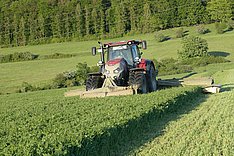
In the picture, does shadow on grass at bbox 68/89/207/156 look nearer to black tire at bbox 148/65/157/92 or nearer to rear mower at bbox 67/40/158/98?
rear mower at bbox 67/40/158/98

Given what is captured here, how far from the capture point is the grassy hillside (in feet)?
145

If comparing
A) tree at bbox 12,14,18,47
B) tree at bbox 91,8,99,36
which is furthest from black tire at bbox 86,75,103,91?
tree at bbox 12,14,18,47

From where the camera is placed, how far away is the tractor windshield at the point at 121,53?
16.1 metres

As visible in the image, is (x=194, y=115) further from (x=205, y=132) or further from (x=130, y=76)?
(x=130, y=76)

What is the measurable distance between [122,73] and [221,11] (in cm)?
5651

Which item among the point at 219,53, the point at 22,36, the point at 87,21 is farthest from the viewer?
the point at 87,21

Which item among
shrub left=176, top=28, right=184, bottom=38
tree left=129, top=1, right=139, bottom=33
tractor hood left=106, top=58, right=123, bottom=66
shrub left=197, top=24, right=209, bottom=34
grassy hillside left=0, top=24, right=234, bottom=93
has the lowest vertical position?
grassy hillside left=0, top=24, right=234, bottom=93

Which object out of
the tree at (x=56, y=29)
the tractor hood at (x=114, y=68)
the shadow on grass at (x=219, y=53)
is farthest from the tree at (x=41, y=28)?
the tractor hood at (x=114, y=68)

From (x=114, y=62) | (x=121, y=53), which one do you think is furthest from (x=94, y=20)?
(x=114, y=62)

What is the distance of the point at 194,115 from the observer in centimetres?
1066

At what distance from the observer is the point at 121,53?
16312 mm

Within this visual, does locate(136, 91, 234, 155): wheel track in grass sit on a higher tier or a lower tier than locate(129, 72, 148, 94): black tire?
lower

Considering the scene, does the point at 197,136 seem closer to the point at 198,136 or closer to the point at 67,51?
the point at 198,136

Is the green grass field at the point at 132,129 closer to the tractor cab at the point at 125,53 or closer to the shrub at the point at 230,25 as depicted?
the tractor cab at the point at 125,53
